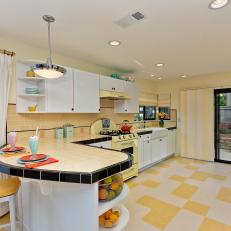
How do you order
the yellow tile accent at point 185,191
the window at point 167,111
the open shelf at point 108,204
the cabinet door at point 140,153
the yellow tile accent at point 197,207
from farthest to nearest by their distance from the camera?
the window at point 167,111, the cabinet door at point 140,153, the yellow tile accent at point 185,191, the yellow tile accent at point 197,207, the open shelf at point 108,204

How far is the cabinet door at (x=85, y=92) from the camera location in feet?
9.75

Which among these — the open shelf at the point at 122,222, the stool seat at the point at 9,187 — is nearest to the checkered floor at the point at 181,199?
the open shelf at the point at 122,222

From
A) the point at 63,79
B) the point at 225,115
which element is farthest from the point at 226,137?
the point at 63,79

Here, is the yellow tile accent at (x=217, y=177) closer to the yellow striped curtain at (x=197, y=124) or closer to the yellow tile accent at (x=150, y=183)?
the yellow striped curtain at (x=197, y=124)

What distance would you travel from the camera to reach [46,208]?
1.51 m

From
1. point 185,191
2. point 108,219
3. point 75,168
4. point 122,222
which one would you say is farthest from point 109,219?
point 185,191

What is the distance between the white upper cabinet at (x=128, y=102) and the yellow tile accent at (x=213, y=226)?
2.53 metres

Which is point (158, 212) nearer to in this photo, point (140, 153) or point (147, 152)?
point (140, 153)

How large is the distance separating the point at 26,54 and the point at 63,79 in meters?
0.65

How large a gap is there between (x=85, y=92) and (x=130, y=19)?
152cm

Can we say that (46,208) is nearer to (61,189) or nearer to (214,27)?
(61,189)

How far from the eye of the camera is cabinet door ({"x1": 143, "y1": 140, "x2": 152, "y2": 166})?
3926 mm

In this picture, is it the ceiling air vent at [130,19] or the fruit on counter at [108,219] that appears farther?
the ceiling air vent at [130,19]

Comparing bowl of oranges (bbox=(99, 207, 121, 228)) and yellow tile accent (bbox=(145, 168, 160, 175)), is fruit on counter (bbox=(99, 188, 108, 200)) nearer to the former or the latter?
bowl of oranges (bbox=(99, 207, 121, 228))
